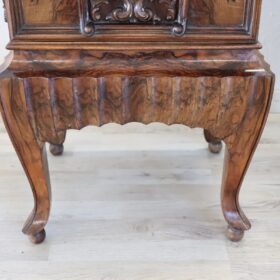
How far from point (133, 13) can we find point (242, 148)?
378 millimetres

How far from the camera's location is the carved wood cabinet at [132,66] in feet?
2.46

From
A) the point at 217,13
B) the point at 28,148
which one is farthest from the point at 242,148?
the point at 28,148

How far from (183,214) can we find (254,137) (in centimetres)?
35

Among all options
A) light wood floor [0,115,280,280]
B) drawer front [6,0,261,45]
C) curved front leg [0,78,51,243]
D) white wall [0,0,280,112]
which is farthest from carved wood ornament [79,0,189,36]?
white wall [0,0,280,112]

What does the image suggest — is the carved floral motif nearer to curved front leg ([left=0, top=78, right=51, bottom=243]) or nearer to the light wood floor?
curved front leg ([left=0, top=78, right=51, bottom=243])

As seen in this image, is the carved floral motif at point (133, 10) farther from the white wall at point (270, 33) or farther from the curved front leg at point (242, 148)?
the white wall at point (270, 33)

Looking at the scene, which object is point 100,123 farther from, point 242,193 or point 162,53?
point 242,193

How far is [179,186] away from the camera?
1244 mm

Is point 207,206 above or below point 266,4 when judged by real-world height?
below

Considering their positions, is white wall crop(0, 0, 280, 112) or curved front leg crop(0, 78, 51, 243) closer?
curved front leg crop(0, 78, 51, 243)

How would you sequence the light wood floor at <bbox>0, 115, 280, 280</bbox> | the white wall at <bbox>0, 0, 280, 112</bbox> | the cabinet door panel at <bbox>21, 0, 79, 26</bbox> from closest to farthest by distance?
the cabinet door panel at <bbox>21, 0, 79, 26</bbox> < the light wood floor at <bbox>0, 115, 280, 280</bbox> < the white wall at <bbox>0, 0, 280, 112</bbox>

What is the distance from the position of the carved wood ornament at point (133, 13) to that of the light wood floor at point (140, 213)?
54 centimetres

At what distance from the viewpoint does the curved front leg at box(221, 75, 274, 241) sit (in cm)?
81

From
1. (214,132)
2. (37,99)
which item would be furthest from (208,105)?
(37,99)
